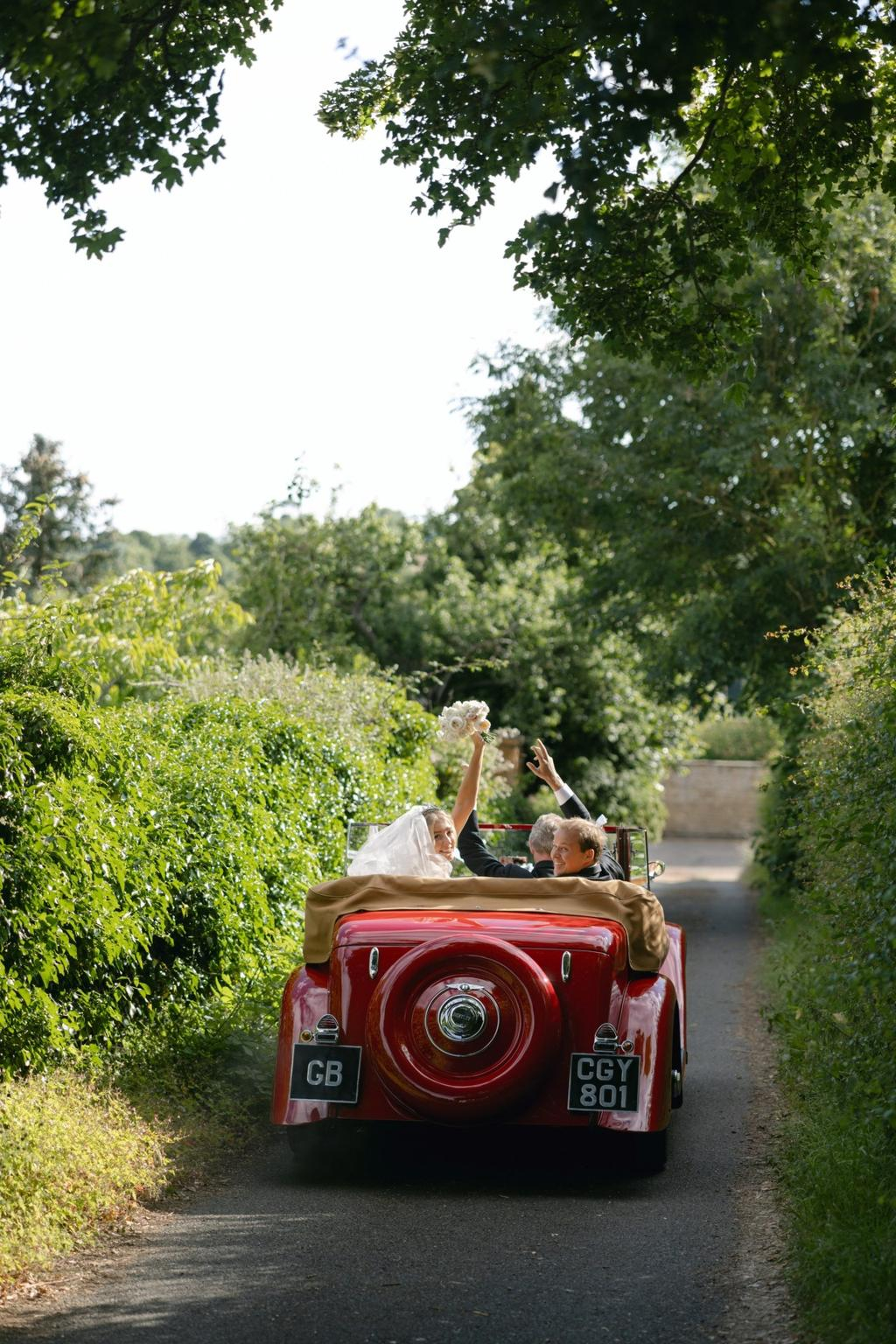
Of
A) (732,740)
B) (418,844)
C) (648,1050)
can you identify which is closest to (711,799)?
(732,740)

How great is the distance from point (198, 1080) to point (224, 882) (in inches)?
59.6

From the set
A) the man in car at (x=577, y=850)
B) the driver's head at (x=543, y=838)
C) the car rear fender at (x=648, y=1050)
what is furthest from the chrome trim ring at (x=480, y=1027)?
the driver's head at (x=543, y=838)

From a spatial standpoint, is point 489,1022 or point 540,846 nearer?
point 489,1022

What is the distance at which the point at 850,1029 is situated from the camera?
721cm

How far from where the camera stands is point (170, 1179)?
607cm

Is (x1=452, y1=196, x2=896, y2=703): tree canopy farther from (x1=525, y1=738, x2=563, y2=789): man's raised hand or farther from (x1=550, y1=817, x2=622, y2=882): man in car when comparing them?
(x1=550, y1=817, x2=622, y2=882): man in car

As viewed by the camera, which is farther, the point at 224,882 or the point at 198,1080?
the point at 224,882

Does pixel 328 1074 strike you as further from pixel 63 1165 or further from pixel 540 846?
pixel 540 846

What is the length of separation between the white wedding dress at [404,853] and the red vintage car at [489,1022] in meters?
0.87

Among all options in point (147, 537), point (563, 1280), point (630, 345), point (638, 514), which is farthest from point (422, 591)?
point (147, 537)

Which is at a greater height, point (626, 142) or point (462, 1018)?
point (626, 142)

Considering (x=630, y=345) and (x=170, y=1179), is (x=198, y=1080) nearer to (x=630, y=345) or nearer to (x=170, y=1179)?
(x=170, y=1179)

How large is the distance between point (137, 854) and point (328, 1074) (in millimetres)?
1791

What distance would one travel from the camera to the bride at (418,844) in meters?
7.42
